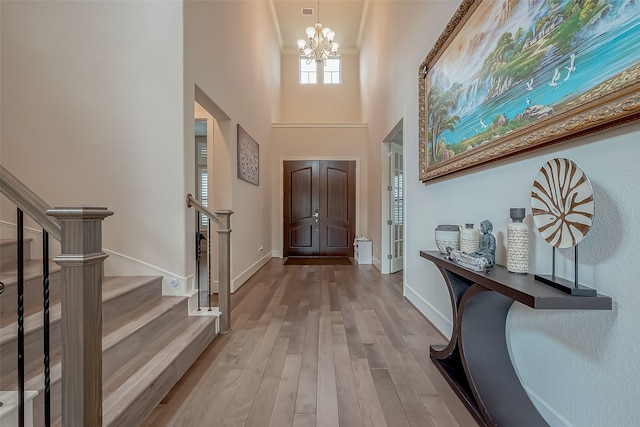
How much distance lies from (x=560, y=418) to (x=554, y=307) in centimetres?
65

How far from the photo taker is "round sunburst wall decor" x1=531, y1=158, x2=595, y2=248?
96 cm

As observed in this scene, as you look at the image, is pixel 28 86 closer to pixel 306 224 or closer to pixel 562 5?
pixel 562 5

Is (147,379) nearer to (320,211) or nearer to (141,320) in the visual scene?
(141,320)

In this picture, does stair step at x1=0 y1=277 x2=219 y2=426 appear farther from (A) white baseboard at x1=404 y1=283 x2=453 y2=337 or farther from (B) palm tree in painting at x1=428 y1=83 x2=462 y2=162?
(B) palm tree in painting at x1=428 y1=83 x2=462 y2=162

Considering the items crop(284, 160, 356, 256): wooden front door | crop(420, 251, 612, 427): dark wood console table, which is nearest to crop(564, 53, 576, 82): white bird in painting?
crop(420, 251, 612, 427): dark wood console table

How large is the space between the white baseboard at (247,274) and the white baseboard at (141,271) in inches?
46.7

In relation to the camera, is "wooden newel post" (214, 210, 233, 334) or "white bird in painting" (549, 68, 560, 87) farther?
"wooden newel post" (214, 210, 233, 334)

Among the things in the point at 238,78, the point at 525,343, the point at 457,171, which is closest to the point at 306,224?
the point at 238,78

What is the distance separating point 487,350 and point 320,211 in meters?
5.18

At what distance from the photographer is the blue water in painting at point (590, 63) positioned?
2.95 ft

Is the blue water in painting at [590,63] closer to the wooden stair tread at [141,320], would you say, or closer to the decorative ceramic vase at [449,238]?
the decorative ceramic vase at [449,238]

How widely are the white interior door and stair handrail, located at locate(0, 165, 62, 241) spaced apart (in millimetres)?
4288

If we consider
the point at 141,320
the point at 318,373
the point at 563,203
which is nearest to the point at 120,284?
the point at 141,320

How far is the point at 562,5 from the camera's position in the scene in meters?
1.13
